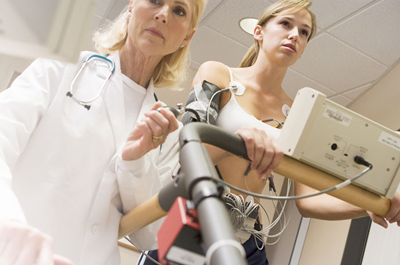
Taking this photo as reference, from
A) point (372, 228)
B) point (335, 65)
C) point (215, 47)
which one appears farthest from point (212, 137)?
point (215, 47)

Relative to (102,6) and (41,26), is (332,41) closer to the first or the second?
(102,6)

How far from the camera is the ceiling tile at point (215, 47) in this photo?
3777 mm

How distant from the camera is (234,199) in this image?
1230mm

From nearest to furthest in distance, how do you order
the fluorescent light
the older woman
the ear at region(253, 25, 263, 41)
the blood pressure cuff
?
the older woman
the blood pressure cuff
the ear at region(253, 25, 263, 41)
the fluorescent light

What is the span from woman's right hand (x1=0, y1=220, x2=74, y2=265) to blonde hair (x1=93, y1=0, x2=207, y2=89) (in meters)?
0.91

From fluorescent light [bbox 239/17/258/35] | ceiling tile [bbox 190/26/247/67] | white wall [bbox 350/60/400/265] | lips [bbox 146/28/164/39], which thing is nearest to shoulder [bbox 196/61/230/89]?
lips [bbox 146/28/164/39]

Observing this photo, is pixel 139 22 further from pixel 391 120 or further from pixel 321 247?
pixel 321 247

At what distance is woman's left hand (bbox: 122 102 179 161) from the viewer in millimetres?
812

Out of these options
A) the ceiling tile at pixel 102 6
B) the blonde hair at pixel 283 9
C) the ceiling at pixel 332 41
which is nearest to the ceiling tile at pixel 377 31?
the ceiling at pixel 332 41

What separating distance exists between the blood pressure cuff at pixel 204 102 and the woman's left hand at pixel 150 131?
9.0 inches

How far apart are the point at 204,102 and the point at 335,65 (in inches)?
109

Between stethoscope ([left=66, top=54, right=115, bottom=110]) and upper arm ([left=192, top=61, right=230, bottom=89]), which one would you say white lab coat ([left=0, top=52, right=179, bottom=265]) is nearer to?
stethoscope ([left=66, top=54, right=115, bottom=110])

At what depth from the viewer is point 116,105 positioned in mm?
1171

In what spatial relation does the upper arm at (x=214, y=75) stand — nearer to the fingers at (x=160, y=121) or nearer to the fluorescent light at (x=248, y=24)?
the fingers at (x=160, y=121)
